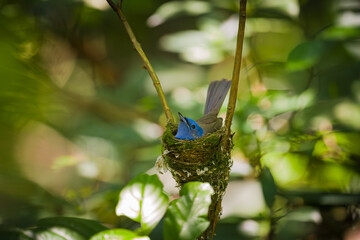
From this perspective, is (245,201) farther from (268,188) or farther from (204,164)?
(204,164)

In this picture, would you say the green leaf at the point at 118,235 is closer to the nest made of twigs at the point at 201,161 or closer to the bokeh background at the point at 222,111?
the nest made of twigs at the point at 201,161

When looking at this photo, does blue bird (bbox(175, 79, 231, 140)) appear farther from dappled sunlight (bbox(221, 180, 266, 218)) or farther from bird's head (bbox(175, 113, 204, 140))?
dappled sunlight (bbox(221, 180, 266, 218))

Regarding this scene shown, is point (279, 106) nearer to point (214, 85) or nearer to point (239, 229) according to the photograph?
point (214, 85)

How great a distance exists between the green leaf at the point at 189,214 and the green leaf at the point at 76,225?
300 mm

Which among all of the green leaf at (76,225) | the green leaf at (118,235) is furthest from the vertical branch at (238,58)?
the green leaf at (76,225)

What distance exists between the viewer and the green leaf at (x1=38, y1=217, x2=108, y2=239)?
3.21ft

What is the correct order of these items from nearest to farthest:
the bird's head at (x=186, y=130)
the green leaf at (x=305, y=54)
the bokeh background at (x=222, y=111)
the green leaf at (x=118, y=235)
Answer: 1. the green leaf at (x=118, y=235)
2. the bird's head at (x=186, y=130)
3. the green leaf at (x=305, y=54)
4. the bokeh background at (x=222, y=111)

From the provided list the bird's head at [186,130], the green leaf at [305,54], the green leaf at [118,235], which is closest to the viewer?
the green leaf at [118,235]

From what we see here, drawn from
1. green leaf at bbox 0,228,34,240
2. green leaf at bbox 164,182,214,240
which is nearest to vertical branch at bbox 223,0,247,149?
green leaf at bbox 164,182,214,240

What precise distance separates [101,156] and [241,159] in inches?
45.7

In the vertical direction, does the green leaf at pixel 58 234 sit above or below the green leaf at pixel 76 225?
below

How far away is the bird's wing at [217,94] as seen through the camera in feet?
4.57

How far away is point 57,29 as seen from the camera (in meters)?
2.51

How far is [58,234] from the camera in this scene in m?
0.96
